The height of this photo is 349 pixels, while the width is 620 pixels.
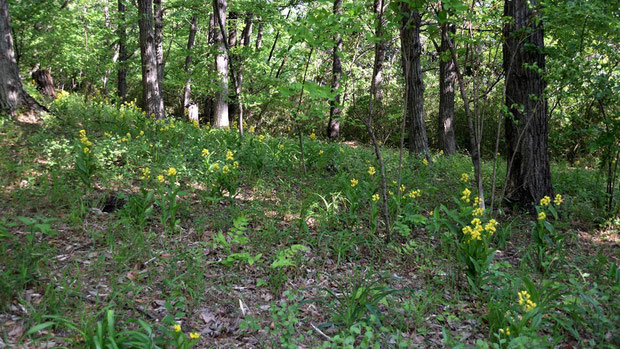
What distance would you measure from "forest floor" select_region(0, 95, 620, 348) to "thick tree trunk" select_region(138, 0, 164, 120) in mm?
3174

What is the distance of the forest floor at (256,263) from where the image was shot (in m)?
2.39

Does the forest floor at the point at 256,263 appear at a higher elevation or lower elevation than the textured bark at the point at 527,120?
lower

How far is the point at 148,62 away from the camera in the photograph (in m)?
8.28

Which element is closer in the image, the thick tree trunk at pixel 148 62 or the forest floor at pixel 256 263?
the forest floor at pixel 256 263

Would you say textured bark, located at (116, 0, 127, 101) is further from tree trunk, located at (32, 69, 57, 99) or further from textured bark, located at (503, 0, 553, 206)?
textured bark, located at (503, 0, 553, 206)

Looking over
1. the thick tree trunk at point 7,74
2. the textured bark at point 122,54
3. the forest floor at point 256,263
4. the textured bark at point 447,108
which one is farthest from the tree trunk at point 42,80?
the textured bark at point 447,108

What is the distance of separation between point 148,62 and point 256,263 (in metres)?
6.84

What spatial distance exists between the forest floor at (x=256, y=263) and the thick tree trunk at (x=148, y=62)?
10.4 feet

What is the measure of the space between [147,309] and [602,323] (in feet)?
10.3

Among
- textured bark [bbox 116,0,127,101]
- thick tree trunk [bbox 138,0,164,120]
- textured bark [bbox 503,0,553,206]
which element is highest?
textured bark [bbox 116,0,127,101]

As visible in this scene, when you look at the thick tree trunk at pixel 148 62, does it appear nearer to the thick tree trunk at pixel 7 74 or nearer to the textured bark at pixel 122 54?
the thick tree trunk at pixel 7 74

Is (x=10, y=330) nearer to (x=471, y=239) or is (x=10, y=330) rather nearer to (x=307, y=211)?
(x=307, y=211)

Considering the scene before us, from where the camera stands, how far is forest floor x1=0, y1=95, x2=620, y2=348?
2391mm

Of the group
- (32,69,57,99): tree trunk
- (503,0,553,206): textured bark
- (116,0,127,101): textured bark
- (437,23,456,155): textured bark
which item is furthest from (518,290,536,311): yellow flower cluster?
(32,69,57,99): tree trunk
